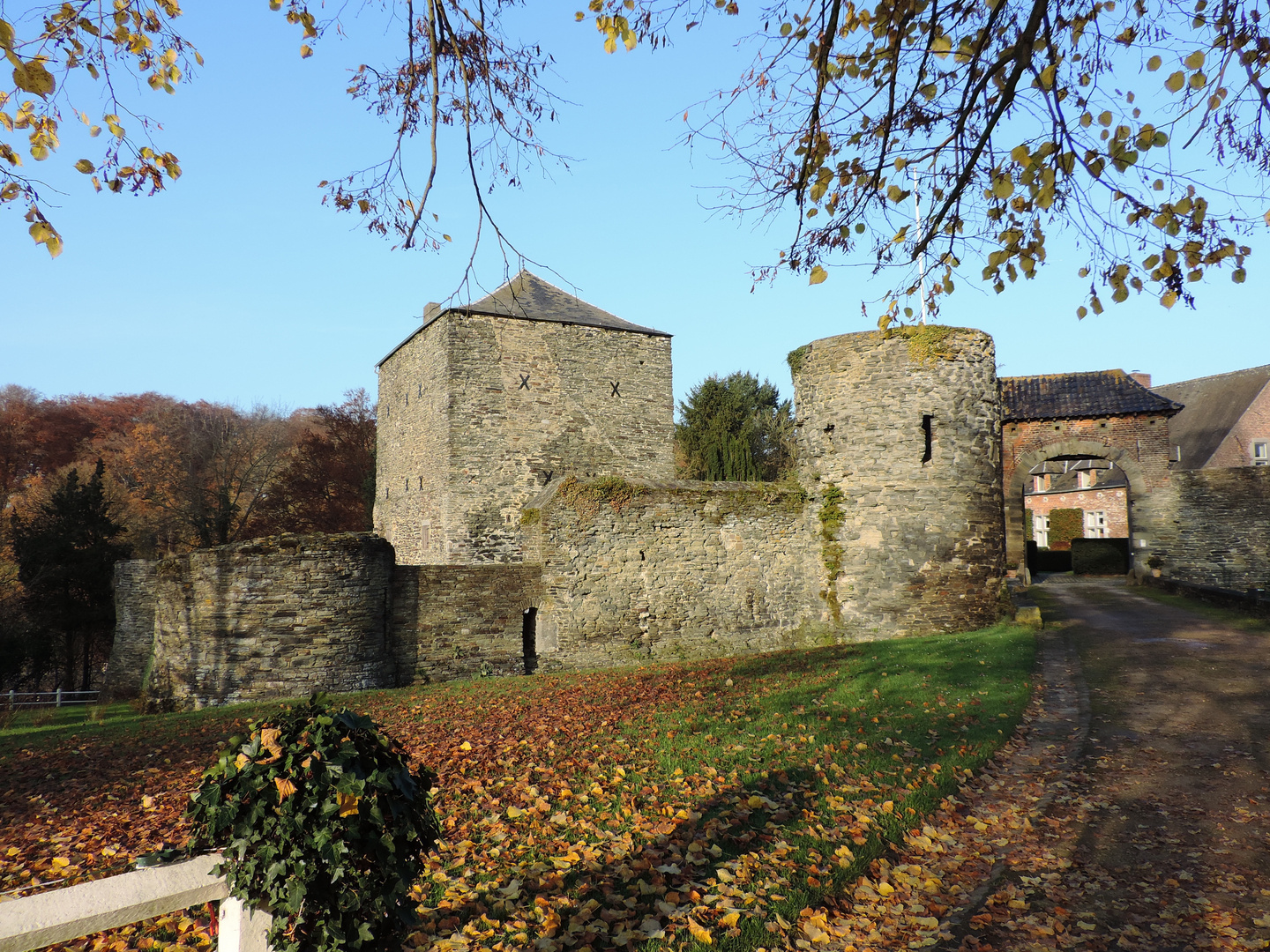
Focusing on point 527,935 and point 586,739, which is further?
point 586,739

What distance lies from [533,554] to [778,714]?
609cm

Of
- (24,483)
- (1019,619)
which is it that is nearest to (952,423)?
(1019,619)

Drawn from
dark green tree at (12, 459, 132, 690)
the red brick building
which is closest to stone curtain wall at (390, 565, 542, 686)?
the red brick building

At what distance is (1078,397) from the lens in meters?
21.9

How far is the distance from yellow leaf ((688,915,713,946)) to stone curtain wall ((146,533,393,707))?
8623 millimetres

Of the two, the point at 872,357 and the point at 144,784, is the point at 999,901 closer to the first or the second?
the point at 144,784

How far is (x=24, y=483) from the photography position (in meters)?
34.9

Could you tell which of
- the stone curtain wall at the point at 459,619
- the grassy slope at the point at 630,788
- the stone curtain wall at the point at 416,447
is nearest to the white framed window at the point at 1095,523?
the grassy slope at the point at 630,788

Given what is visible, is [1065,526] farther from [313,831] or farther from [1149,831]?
[313,831]

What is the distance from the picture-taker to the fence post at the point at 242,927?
2.48m

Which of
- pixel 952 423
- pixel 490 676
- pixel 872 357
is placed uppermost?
pixel 872 357

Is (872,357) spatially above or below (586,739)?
above

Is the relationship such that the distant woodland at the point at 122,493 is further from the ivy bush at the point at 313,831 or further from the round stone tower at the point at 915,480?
the ivy bush at the point at 313,831

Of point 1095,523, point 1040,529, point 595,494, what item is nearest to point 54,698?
point 595,494
